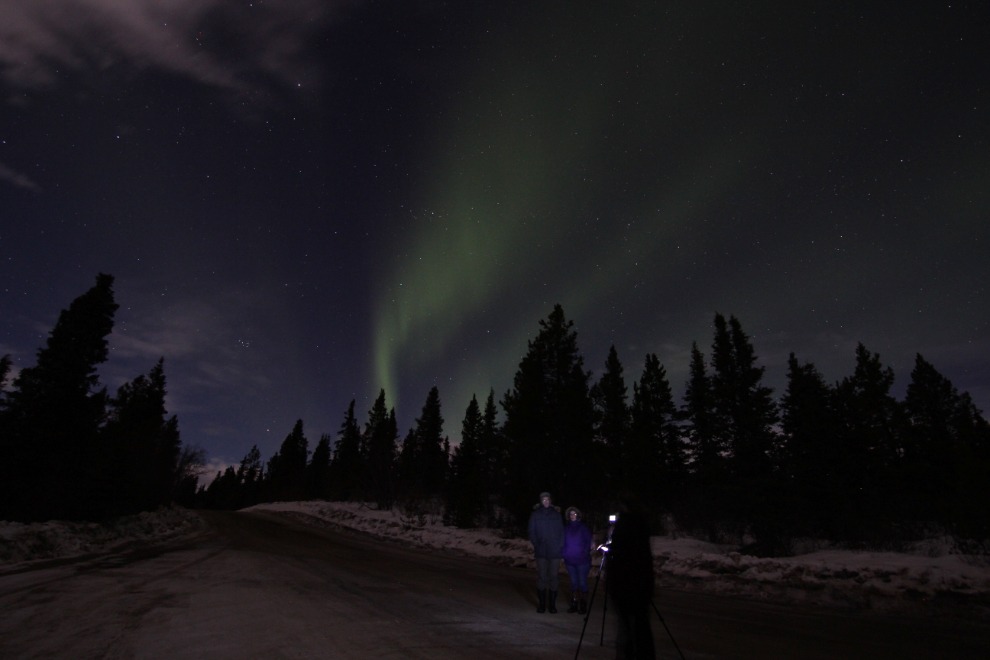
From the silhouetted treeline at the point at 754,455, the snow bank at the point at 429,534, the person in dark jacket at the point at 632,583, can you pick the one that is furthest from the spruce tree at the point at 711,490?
the person in dark jacket at the point at 632,583

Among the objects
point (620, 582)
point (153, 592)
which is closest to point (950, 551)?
point (620, 582)

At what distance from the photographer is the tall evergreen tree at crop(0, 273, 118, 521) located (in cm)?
2009

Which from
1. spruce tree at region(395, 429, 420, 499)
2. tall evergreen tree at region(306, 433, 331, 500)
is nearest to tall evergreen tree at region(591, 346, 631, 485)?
spruce tree at region(395, 429, 420, 499)

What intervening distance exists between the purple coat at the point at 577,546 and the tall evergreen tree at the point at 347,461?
56.2 meters

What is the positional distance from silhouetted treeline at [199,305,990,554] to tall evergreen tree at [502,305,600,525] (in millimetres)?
65

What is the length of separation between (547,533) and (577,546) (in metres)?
0.59

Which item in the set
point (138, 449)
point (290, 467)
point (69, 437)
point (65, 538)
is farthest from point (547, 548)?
point (290, 467)

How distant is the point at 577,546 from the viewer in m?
8.15

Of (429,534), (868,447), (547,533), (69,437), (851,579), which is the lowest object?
(429,534)

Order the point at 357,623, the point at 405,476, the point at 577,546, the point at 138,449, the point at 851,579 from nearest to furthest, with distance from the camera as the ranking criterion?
the point at 357,623 < the point at 577,546 < the point at 851,579 < the point at 138,449 < the point at 405,476

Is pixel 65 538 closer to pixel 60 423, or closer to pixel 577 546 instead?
pixel 60 423

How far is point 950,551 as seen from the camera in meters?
14.6

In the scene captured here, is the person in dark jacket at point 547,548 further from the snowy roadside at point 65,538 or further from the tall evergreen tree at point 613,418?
the tall evergreen tree at point 613,418

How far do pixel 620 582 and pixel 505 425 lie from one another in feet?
64.5
